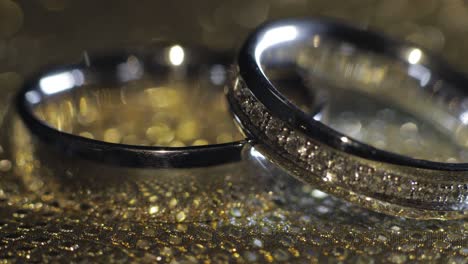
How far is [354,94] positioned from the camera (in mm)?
826

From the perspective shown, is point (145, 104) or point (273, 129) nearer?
point (273, 129)

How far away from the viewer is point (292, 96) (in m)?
0.73

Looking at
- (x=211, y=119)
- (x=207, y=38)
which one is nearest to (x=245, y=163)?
(x=211, y=119)

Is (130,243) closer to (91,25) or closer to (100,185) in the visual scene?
(100,185)

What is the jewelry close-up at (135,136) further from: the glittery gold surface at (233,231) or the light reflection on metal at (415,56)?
the light reflection on metal at (415,56)

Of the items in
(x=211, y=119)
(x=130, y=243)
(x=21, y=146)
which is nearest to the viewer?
(x=130, y=243)

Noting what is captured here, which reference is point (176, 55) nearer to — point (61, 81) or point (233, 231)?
point (61, 81)

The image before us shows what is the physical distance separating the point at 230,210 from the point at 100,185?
13cm

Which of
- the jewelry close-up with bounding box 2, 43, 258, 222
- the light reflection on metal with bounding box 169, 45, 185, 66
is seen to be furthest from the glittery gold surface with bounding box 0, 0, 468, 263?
the light reflection on metal with bounding box 169, 45, 185, 66

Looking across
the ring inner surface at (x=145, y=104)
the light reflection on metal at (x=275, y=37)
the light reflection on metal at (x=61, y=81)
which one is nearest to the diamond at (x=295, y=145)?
the light reflection on metal at (x=275, y=37)

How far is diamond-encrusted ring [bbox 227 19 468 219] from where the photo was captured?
1.64 feet

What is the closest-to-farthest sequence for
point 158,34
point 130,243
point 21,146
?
point 130,243 < point 21,146 < point 158,34

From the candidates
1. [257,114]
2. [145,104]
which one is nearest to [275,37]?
[257,114]

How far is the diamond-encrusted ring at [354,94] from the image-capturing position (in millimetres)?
500
